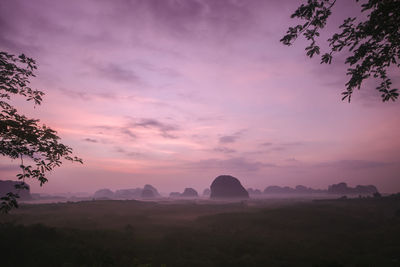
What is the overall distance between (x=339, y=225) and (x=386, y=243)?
36.0 feet

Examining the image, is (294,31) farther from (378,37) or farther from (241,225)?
(241,225)

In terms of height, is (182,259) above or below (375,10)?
below

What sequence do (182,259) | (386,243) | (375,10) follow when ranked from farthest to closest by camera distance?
(386,243) < (182,259) < (375,10)

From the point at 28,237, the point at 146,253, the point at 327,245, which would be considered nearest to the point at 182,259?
the point at 146,253

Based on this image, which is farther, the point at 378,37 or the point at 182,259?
the point at 182,259

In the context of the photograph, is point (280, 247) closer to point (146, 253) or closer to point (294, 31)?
point (146, 253)

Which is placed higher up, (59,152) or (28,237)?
(59,152)

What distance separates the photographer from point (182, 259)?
17938mm

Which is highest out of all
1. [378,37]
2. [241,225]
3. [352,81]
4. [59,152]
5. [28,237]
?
[378,37]

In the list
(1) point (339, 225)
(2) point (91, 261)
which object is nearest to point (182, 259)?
(2) point (91, 261)

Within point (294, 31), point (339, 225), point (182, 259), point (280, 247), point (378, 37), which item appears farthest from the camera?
point (339, 225)

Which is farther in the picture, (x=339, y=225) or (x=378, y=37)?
(x=339, y=225)

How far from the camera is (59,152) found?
11000 millimetres

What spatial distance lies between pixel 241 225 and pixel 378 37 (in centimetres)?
3262
